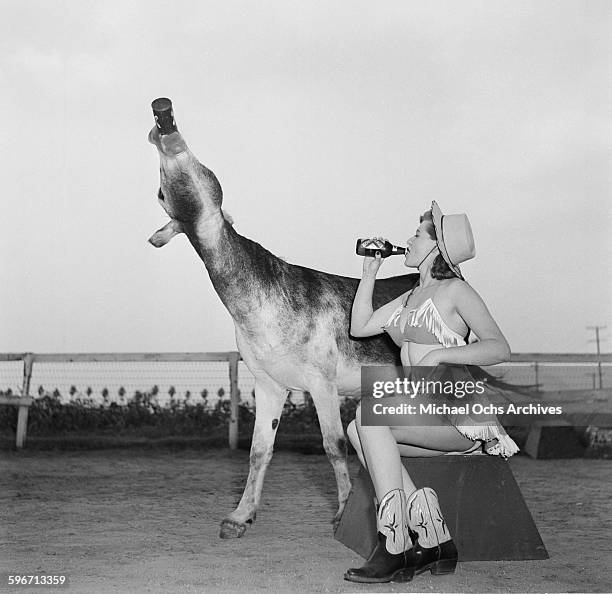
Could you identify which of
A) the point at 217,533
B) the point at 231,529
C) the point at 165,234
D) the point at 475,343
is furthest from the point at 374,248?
the point at 217,533

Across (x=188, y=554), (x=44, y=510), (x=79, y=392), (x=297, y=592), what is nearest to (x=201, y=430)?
(x=79, y=392)

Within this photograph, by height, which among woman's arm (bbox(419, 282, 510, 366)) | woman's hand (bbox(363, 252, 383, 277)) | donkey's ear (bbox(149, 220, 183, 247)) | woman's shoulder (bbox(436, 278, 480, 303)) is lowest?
woman's arm (bbox(419, 282, 510, 366))

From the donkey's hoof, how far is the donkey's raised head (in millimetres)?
1459

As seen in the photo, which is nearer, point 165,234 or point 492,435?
point 492,435

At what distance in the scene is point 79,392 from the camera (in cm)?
1009

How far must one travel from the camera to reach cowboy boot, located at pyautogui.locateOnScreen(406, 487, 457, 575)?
3166mm

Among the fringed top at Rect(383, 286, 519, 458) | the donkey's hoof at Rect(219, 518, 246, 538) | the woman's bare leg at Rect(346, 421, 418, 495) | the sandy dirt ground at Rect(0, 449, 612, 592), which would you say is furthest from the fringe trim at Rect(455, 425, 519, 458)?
the donkey's hoof at Rect(219, 518, 246, 538)

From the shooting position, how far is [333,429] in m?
4.51

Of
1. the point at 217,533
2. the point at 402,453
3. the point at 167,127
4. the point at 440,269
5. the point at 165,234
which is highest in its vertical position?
the point at 167,127

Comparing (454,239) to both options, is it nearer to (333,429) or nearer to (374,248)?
(374,248)

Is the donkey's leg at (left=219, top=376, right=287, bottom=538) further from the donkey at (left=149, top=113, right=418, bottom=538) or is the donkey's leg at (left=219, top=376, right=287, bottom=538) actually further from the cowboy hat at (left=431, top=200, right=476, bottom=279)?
the cowboy hat at (left=431, top=200, right=476, bottom=279)

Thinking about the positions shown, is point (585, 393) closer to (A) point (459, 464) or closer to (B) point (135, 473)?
(B) point (135, 473)

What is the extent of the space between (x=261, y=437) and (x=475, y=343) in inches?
75.2

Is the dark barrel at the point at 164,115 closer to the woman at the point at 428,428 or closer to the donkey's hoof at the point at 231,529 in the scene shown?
the woman at the point at 428,428
